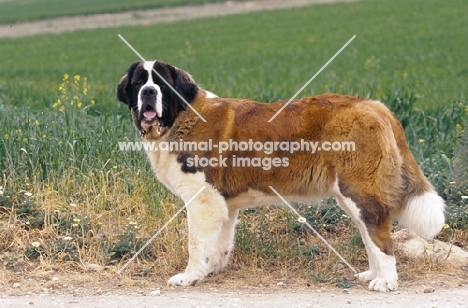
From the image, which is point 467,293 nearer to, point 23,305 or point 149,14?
point 23,305

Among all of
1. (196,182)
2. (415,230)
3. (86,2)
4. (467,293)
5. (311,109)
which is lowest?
(467,293)

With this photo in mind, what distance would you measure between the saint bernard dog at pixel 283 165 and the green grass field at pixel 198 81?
2.30 feet

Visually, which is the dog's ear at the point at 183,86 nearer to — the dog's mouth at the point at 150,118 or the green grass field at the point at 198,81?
the dog's mouth at the point at 150,118

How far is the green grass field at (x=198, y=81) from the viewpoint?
723cm

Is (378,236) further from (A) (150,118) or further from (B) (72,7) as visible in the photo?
(B) (72,7)

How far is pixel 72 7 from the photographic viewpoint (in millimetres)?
52594

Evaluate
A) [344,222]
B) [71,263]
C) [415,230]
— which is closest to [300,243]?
[344,222]

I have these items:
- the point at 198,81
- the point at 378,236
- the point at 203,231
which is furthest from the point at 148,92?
the point at 198,81

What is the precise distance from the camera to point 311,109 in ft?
20.7

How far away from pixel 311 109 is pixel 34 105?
8808mm

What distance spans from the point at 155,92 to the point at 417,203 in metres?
2.16

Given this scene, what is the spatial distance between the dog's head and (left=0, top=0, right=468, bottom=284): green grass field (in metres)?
1.17

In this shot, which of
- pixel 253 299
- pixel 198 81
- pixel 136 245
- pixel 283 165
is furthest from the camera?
pixel 198 81

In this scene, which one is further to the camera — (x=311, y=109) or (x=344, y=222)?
(x=344, y=222)
